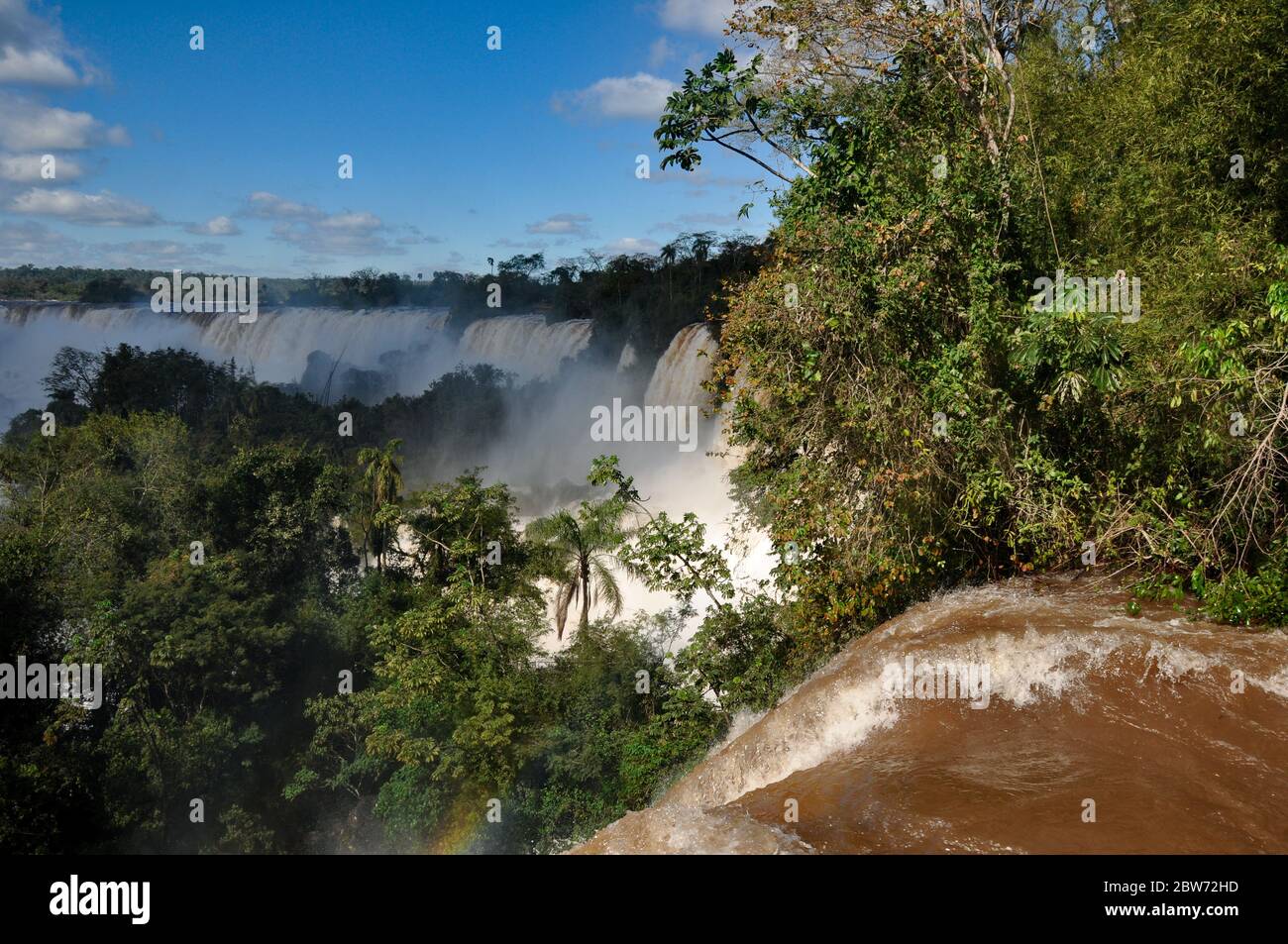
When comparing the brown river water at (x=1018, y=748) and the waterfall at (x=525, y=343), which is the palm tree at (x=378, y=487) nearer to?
the waterfall at (x=525, y=343)

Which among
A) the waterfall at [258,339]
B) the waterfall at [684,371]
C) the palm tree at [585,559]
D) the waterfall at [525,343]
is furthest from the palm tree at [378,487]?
the waterfall at [258,339]

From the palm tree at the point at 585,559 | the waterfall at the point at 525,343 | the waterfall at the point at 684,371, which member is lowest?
the palm tree at the point at 585,559

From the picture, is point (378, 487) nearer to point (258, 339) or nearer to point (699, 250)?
point (699, 250)

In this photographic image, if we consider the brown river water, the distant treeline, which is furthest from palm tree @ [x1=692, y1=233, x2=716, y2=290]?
the brown river water

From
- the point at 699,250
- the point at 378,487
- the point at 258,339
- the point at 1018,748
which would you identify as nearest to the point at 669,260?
the point at 699,250

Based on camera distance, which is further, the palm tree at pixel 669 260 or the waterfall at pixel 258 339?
the waterfall at pixel 258 339

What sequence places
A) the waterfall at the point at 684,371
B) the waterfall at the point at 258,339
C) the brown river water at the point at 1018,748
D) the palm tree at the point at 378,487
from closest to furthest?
the brown river water at the point at 1018,748, the palm tree at the point at 378,487, the waterfall at the point at 684,371, the waterfall at the point at 258,339
